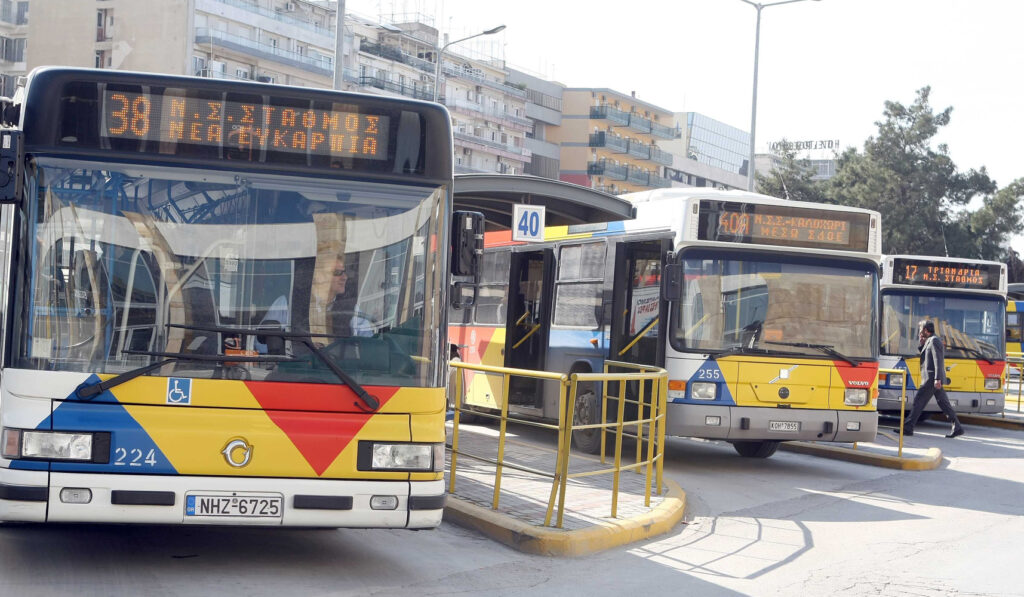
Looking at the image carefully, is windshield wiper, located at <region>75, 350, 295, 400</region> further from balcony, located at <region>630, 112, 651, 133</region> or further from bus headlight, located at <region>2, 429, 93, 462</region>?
balcony, located at <region>630, 112, 651, 133</region>

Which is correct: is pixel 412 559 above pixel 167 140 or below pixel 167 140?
below

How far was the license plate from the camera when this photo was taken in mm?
6977

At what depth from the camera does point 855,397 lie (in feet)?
45.6

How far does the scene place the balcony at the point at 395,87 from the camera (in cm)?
8050

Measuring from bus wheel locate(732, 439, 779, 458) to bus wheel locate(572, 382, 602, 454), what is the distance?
1993mm

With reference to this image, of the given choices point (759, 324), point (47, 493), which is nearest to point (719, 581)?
point (47, 493)

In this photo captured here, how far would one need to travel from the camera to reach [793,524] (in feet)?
34.9

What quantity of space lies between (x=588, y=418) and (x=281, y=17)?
63.1m

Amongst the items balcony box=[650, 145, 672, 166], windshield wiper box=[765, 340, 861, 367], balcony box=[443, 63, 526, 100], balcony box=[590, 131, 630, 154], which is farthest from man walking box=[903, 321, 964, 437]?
balcony box=[650, 145, 672, 166]

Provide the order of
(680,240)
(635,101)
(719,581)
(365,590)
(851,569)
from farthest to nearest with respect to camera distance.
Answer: (635,101) < (680,240) < (851,569) < (719,581) < (365,590)

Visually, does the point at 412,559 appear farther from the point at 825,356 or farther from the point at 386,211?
the point at 825,356

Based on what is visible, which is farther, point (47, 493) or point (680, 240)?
point (680, 240)

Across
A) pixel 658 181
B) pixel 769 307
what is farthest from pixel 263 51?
pixel 769 307

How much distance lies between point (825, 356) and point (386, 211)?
768cm
